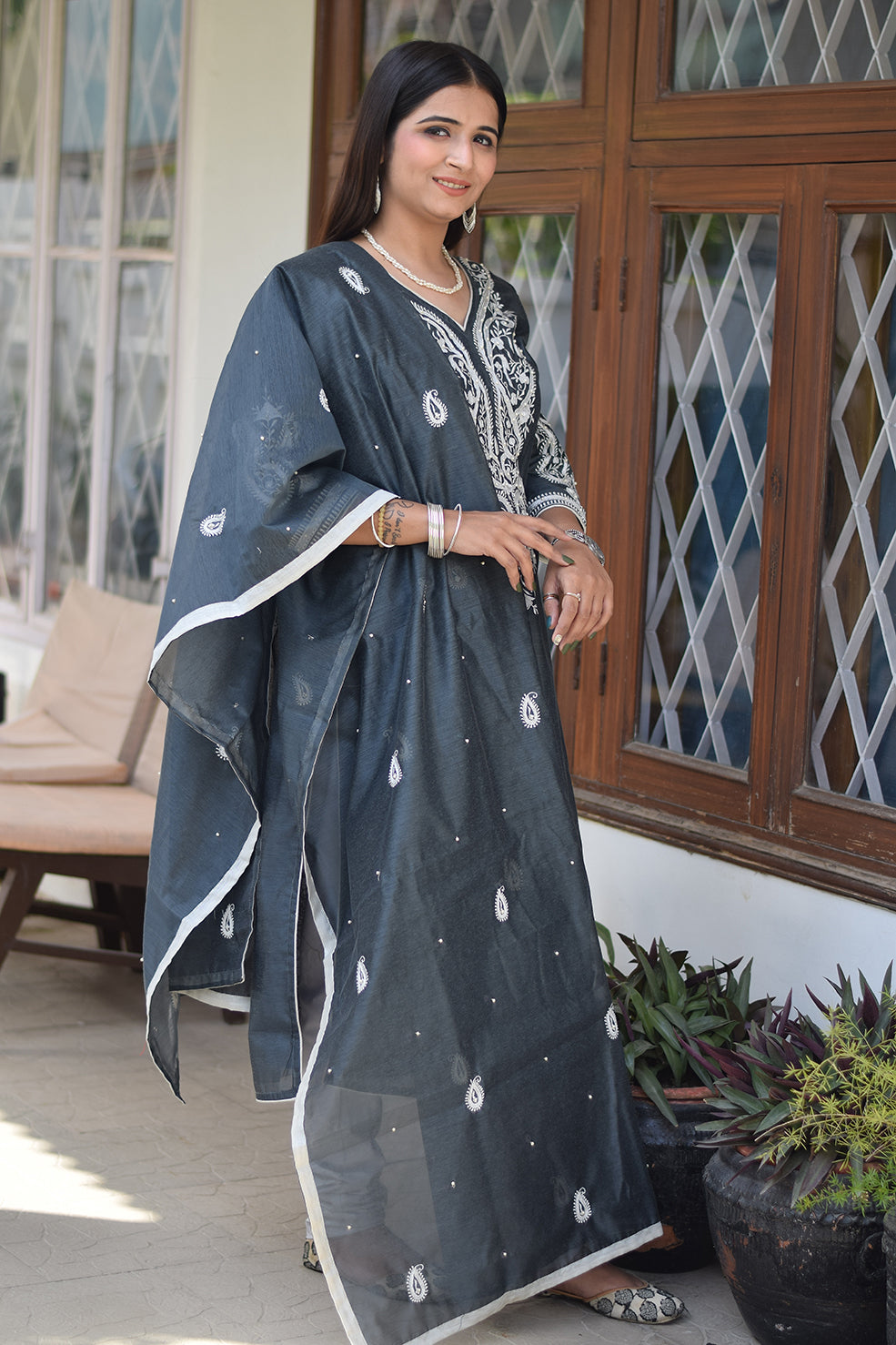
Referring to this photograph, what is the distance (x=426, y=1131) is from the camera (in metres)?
2.57

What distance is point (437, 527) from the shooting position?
2512 millimetres

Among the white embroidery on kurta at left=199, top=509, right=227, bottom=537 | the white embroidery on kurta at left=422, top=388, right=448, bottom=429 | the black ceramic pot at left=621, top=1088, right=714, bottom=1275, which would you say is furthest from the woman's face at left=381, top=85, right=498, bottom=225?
the black ceramic pot at left=621, top=1088, right=714, bottom=1275

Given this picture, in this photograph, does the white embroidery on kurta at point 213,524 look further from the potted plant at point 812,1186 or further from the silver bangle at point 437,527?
the potted plant at point 812,1186

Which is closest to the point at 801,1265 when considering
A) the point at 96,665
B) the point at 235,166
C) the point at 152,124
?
the point at 96,665

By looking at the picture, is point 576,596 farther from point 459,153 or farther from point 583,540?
point 459,153

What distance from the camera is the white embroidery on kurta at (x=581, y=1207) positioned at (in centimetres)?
273

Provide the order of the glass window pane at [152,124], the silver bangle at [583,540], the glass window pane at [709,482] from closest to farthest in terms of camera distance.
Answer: the silver bangle at [583,540]
the glass window pane at [709,482]
the glass window pane at [152,124]

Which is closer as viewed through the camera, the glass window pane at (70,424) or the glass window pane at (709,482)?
the glass window pane at (709,482)

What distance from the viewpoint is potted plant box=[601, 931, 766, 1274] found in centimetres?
291

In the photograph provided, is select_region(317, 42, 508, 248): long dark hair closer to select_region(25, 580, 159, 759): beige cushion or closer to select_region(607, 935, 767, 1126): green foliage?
select_region(607, 935, 767, 1126): green foliage

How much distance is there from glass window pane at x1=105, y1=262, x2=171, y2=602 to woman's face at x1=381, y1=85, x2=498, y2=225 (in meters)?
2.48

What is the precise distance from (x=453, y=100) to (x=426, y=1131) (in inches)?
62.0

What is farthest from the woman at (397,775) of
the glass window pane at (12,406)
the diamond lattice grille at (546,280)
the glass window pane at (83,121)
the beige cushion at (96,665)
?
the glass window pane at (12,406)

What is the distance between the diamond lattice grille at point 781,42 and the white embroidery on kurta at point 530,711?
4.49 ft
